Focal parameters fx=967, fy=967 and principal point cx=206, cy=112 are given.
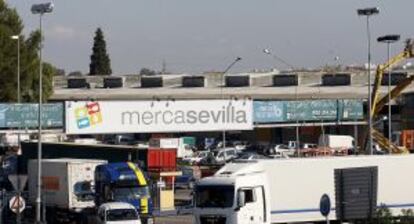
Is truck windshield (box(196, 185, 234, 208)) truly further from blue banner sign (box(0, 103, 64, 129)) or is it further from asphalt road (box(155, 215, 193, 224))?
blue banner sign (box(0, 103, 64, 129))

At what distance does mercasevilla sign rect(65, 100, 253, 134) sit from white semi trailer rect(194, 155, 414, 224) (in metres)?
33.0

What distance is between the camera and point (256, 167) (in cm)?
3462

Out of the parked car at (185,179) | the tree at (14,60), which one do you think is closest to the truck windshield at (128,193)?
the parked car at (185,179)

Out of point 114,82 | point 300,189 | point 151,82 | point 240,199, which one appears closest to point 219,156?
point 300,189

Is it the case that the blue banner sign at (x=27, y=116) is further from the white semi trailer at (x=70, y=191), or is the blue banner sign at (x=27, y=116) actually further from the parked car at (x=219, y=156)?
the white semi trailer at (x=70, y=191)

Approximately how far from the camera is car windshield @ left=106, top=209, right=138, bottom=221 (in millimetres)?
38219

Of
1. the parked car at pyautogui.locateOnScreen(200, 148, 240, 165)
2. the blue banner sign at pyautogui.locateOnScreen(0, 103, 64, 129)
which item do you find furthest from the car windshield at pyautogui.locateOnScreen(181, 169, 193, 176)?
the blue banner sign at pyautogui.locateOnScreen(0, 103, 64, 129)

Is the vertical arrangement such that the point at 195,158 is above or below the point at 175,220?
above

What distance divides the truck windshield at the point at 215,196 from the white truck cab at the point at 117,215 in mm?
5660

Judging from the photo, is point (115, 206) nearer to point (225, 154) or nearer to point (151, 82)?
point (225, 154)

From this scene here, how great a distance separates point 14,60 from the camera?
3511 inches

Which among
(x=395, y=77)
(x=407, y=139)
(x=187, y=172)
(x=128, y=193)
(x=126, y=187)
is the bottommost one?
(x=187, y=172)

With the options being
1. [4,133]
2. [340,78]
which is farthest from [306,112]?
[340,78]

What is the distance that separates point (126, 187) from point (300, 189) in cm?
914
